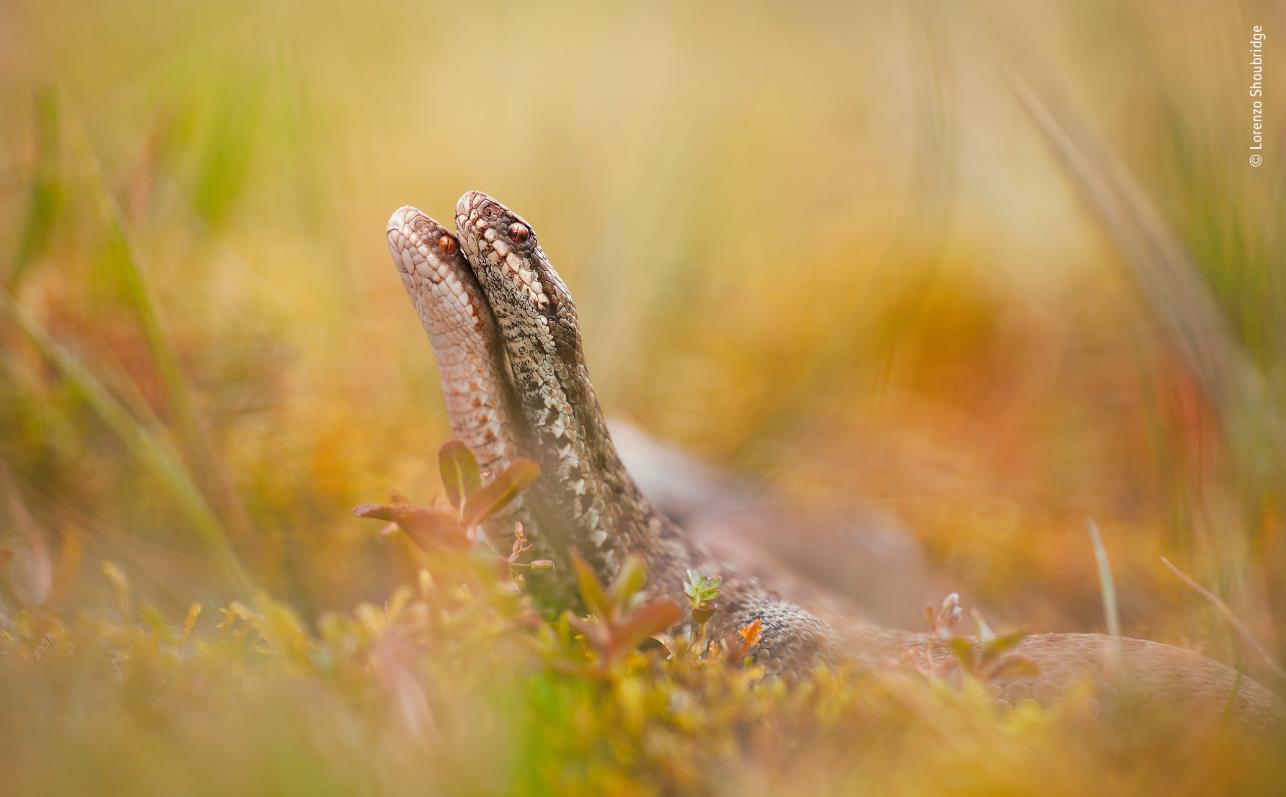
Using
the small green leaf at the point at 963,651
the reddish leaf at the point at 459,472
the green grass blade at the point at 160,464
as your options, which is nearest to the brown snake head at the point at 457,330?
the reddish leaf at the point at 459,472

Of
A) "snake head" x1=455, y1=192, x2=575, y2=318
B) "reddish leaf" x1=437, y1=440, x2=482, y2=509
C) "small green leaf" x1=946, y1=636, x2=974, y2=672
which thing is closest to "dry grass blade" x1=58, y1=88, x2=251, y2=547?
"snake head" x1=455, y1=192, x2=575, y2=318

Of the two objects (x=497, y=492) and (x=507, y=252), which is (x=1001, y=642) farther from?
(x=507, y=252)

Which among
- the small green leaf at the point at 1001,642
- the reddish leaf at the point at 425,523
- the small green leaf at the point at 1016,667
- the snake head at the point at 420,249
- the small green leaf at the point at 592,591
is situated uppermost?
the snake head at the point at 420,249

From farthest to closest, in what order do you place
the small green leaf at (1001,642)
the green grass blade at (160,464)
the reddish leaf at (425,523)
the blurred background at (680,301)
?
1. the blurred background at (680,301)
2. the green grass blade at (160,464)
3. the reddish leaf at (425,523)
4. the small green leaf at (1001,642)

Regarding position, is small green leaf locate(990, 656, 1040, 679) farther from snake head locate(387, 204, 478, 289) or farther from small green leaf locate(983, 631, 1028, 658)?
snake head locate(387, 204, 478, 289)

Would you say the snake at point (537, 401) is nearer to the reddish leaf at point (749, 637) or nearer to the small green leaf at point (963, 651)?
the reddish leaf at point (749, 637)

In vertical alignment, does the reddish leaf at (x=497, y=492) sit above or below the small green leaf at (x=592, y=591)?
above

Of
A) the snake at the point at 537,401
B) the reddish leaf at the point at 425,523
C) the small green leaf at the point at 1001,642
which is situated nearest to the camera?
the small green leaf at the point at 1001,642

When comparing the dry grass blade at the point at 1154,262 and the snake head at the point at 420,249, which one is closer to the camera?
the snake head at the point at 420,249
